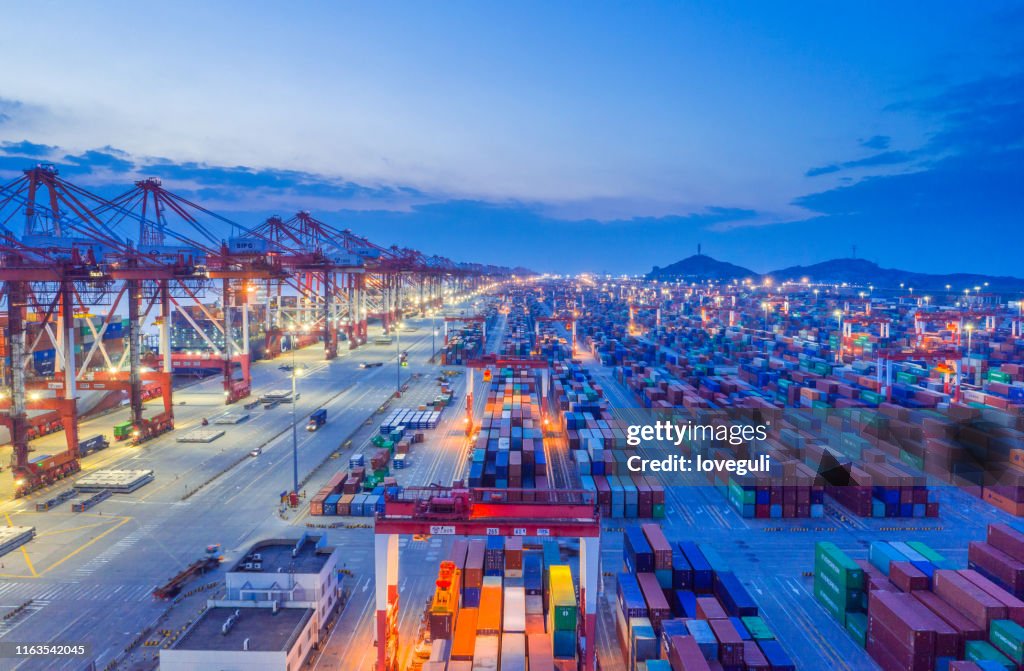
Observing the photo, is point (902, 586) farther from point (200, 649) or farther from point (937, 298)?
point (937, 298)

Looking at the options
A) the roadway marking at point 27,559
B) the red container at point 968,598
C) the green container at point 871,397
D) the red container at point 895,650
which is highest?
the green container at point 871,397

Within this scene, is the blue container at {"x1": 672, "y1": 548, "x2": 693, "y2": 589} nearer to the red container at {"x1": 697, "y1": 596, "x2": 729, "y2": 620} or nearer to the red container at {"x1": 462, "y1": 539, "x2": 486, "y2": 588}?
the red container at {"x1": 697, "y1": 596, "x2": 729, "y2": 620}

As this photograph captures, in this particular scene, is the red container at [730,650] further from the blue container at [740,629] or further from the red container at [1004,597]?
the red container at [1004,597]

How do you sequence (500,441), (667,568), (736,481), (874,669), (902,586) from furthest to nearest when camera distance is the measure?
(500,441), (736,481), (667,568), (902,586), (874,669)

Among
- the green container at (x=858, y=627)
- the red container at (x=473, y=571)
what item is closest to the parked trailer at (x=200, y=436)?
the red container at (x=473, y=571)

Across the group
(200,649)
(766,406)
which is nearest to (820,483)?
(766,406)

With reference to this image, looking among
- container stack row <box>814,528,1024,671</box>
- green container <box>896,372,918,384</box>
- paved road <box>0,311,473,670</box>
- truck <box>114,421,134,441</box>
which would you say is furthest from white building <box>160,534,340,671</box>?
green container <box>896,372,918,384</box>
